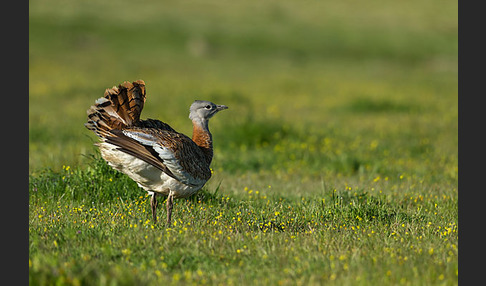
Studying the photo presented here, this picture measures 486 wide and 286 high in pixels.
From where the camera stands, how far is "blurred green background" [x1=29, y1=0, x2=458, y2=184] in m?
12.8

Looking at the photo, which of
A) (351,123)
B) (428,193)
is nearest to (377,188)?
(428,193)

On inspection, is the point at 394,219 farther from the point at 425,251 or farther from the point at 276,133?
the point at 276,133

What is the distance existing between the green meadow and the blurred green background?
104 mm

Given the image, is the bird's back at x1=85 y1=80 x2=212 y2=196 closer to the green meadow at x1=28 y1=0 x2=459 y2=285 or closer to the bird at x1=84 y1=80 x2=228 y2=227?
the bird at x1=84 y1=80 x2=228 y2=227

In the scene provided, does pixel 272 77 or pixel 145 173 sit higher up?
pixel 272 77

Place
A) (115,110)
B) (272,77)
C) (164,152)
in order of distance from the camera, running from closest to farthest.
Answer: (164,152) < (115,110) < (272,77)

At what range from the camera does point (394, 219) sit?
279 inches

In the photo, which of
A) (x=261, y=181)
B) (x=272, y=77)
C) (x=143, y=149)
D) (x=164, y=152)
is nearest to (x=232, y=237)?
(x=164, y=152)

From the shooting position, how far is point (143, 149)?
6.25 metres

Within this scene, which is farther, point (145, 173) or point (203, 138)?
point (203, 138)

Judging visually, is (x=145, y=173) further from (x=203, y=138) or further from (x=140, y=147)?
(x=203, y=138)

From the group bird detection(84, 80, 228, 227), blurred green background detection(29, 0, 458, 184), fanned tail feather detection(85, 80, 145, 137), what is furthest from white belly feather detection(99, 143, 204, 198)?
blurred green background detection(29, 0, 458, 184)

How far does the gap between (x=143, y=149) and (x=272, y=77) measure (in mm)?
25378

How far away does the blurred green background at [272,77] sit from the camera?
42.0ft
